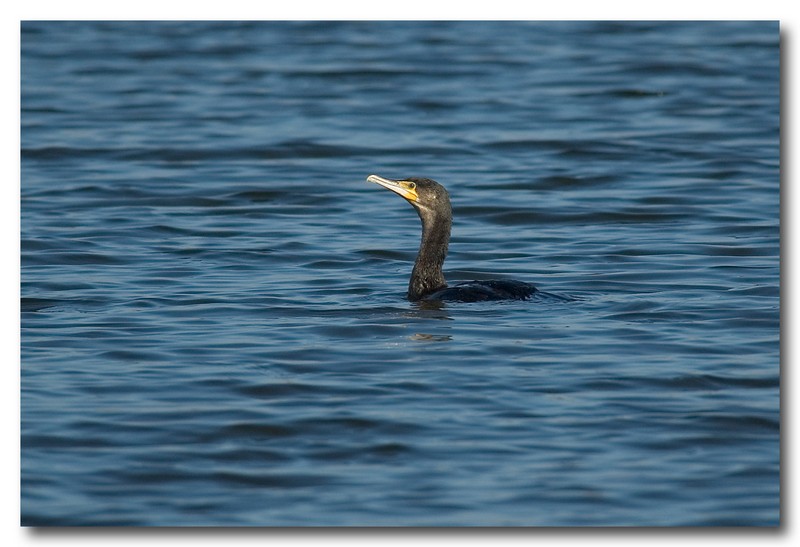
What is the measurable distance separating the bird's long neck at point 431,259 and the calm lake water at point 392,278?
26 centimetres

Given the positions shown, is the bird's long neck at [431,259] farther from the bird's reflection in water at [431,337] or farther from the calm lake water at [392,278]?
the bird's reflection in water at [431,337]

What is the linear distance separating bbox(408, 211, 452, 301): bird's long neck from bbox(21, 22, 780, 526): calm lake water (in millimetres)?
260

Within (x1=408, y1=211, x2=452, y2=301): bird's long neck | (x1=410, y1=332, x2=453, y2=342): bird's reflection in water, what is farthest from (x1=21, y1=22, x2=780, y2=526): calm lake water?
(x1=408, y1=211, x2=452, y2=301): bird's long neck

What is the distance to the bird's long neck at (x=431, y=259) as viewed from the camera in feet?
37.7

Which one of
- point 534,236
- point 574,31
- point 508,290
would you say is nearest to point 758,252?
point 534,236

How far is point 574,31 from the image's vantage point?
2647cm

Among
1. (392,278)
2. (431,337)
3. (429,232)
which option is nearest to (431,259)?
(429,232)

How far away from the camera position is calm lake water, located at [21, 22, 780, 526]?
734cm

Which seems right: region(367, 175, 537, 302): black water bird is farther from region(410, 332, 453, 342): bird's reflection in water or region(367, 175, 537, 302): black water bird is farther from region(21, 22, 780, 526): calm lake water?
region(410, 332, 453, 342): bird's reflection in water

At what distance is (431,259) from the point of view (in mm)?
11547

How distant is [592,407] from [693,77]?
1411 centimetres

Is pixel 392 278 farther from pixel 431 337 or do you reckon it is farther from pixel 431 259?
pixel 431 337

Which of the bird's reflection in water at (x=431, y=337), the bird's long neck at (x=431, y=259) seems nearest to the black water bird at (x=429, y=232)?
the bird's long neck at (x=431, y=259)
